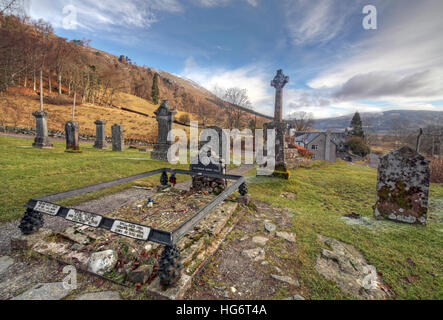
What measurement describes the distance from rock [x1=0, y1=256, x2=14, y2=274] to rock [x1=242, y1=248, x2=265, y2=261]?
3.62 meters

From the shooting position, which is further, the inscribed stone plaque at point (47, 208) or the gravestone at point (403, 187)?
the gravestone at point (403, 187)

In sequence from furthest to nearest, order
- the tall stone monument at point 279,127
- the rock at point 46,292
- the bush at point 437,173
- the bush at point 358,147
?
the bush at point 358,147, the bush at point 437,173, the tall stone monument at point 279,127, the rock at point 46,292

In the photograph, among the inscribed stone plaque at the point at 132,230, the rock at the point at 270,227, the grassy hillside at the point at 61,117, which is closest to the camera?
the inscribed stone plaque at the point at 132,230

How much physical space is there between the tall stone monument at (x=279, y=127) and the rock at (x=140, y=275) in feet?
26.8

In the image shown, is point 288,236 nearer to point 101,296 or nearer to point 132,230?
point 132,230

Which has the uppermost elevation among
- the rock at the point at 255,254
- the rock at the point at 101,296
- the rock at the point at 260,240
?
the rock at the point at 101,296

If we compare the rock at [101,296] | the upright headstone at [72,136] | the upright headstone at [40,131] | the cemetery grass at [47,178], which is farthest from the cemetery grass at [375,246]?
the upright headstone at [40,131]

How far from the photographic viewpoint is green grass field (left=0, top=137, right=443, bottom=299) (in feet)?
8.76

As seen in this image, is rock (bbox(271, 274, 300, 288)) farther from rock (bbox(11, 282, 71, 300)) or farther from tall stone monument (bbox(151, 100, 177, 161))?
tall stone monument (bbox(151, 100, 177, 161))

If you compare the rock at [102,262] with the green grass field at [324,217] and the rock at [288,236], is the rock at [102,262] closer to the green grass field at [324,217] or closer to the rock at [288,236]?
the green grass field at [324,217]

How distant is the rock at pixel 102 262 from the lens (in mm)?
2639

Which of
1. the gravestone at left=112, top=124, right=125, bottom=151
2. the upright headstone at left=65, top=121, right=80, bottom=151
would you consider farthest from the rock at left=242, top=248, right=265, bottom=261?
the gravestone at left=112, top=124, right=125, bottom=151

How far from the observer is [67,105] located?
115 ft

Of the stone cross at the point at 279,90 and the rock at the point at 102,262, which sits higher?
the stone cross at the point at 279,90
